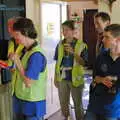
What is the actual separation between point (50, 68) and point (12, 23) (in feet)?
6.16

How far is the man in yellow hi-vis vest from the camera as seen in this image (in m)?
3.41

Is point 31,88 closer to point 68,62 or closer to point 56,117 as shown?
point 68,62

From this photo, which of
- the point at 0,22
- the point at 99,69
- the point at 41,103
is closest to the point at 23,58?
the point at 41,103

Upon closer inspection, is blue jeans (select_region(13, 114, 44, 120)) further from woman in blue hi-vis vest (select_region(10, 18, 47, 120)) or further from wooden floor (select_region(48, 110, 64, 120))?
wooden floor (select_region(48, 110, 64, 120))

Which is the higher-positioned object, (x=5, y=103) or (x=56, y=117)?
(x=5, y=103)

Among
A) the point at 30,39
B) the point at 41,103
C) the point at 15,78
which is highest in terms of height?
the point at 30,39

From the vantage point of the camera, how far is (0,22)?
10.2ft

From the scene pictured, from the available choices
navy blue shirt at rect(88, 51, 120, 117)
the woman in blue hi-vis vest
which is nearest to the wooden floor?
the woman in blue hi-vis vest

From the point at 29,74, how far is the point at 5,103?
492 mm

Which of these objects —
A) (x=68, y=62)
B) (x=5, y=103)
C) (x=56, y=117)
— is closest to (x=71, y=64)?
(x=68, y=62)

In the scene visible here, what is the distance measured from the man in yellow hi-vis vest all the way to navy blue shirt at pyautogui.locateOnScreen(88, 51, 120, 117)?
1062mm

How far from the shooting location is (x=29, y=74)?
2357mm

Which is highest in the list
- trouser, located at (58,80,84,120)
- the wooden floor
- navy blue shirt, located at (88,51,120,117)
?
navy blue shirt, located at (88,51,120,117)

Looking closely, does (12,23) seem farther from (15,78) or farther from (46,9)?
(46,9)
